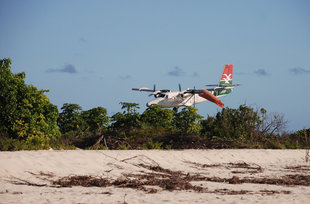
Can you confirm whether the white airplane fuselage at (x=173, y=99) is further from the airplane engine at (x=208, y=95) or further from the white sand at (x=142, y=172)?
the white sand at (x=142, y=172)

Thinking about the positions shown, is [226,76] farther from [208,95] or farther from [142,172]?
[142,172]

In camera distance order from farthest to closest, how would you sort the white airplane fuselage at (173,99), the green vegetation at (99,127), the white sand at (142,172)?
the white airplane fuselage at (173,99)
the green vegetation at (99,127)
the white sand at (142,172)

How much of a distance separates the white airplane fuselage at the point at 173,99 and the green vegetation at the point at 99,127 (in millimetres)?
18256

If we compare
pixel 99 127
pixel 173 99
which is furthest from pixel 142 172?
pixel 173 99

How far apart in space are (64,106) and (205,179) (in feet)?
56.2

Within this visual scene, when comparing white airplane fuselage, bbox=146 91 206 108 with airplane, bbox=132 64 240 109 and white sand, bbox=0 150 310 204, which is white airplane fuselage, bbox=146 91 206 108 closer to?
airplane, bbox=132 64 240 109

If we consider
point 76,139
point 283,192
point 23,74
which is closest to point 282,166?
point 283,192

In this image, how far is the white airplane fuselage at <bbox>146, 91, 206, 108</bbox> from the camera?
4796 cm

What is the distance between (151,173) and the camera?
14.0 metres

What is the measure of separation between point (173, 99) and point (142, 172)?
35910mm

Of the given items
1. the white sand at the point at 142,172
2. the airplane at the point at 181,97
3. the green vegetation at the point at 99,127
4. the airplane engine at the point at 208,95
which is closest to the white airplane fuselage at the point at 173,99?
the airplane at the point at 181,97

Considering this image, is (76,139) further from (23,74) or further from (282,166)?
(282,166)

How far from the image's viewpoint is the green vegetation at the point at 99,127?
63.8ft

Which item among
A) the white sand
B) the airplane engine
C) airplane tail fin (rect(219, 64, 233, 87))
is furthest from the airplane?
the white sand
